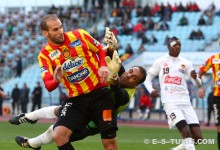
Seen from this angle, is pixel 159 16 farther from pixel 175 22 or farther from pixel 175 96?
pixel 175 96

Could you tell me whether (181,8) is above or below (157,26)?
above

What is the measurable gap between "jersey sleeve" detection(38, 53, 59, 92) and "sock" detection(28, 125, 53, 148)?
171 cm

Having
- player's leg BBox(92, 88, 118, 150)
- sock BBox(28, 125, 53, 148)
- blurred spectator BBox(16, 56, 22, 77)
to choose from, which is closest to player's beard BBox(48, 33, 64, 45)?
player's leg BBox(92, 88, 118, 150)

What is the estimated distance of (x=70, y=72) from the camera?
1016 centimetres

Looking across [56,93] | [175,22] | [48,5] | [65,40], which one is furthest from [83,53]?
[48,5]

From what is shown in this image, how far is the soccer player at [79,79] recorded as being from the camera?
10.0 meters

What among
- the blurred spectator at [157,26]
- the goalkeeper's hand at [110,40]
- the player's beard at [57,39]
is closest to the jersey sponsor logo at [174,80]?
the goalkeeper's hand at [110,40]

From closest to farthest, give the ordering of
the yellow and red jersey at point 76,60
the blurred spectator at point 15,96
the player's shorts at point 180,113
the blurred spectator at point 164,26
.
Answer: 1. the yellow and red jersey at point 76,60
2. the player's shorts at point 180,113
3. the blurred spectator at point 15,96
4. the blurred spectator at point 164,26

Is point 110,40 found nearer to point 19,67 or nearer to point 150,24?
point 150,24

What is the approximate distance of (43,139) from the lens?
11.7m

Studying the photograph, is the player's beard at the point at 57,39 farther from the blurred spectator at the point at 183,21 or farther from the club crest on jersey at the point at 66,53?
the blurred spectator at the point at 183,21

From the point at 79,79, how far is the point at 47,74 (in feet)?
1.77

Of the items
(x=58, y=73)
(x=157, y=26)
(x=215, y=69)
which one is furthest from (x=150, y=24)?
(x=58, y=73)

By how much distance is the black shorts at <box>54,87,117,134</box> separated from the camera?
10.1 metres
